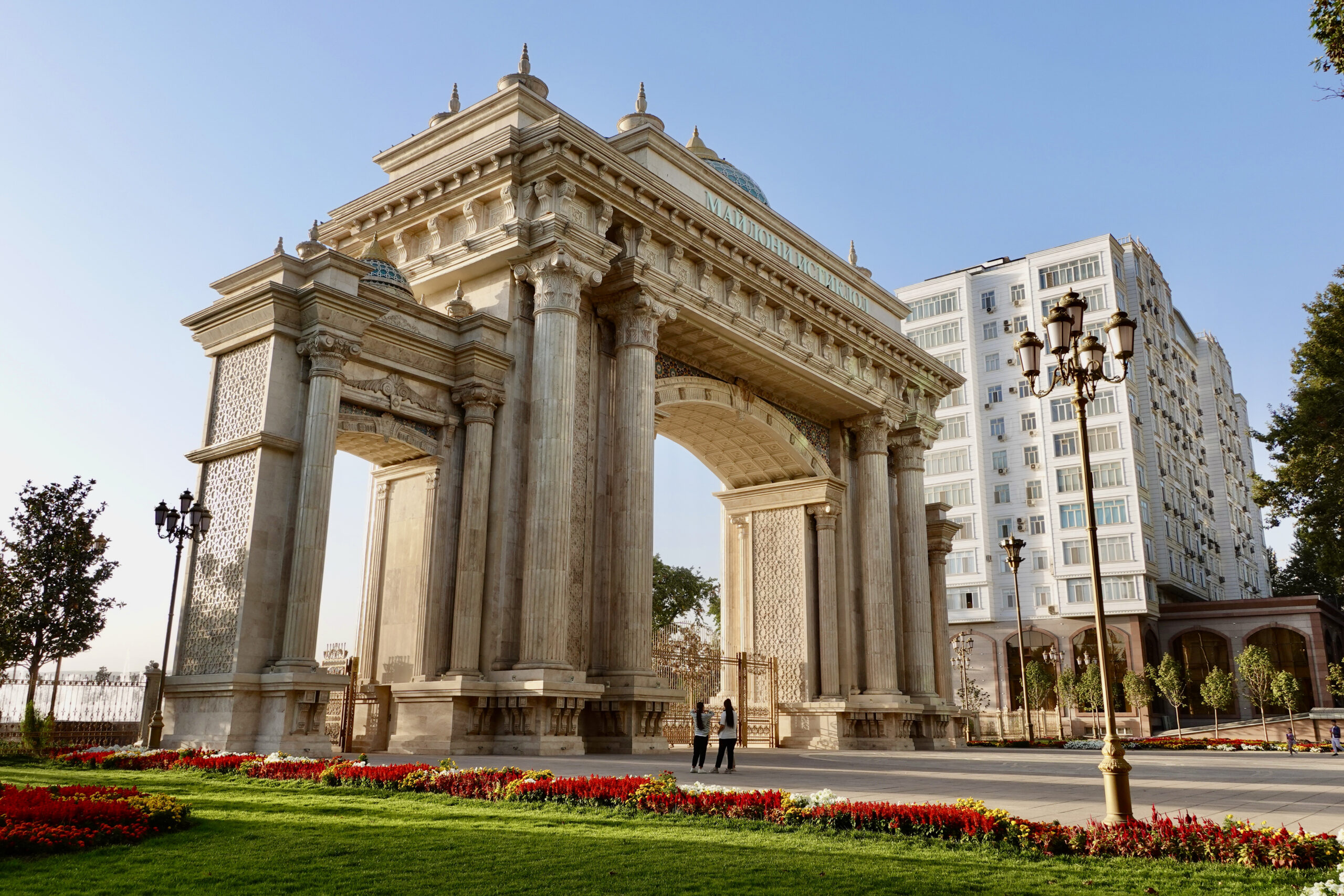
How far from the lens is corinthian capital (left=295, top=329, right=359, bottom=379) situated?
15023mm

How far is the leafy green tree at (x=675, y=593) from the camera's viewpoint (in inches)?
1772

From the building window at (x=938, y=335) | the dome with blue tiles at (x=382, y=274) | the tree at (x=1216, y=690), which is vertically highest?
the building window at (x=938, y=335)

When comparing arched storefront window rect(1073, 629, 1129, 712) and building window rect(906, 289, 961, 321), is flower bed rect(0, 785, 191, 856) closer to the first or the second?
arched storefront window rect(1073, 629, 1129, 712)

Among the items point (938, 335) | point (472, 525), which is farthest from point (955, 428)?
point (472, 525)

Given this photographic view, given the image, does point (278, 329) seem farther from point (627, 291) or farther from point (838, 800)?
point (838, 800)

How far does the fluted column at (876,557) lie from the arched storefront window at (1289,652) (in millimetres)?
29874

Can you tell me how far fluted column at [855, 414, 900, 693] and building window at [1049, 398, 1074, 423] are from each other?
25.9 metres

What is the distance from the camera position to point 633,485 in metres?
17.8

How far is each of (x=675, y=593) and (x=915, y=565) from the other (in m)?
20.0

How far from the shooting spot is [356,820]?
8234 millimetres

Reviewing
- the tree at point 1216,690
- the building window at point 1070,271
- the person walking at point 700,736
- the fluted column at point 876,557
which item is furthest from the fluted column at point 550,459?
the building window at point 1070,271

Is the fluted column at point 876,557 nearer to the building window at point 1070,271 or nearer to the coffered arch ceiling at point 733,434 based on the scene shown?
the coffered arch ceiling at point 733,434

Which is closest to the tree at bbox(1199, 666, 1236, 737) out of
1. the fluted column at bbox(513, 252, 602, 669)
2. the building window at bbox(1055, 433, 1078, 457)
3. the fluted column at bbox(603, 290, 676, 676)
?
the building window at bbox(1055, 433, 1078, 457)

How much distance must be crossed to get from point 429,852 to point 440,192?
1430 cm
